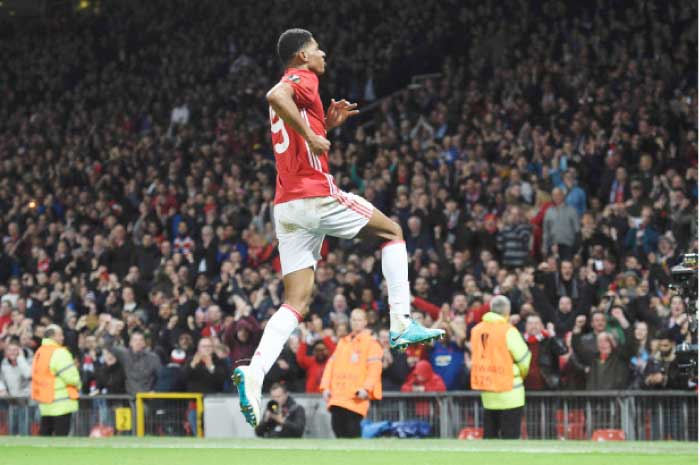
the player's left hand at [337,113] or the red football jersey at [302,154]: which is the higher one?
the player's left hand at [337,113]

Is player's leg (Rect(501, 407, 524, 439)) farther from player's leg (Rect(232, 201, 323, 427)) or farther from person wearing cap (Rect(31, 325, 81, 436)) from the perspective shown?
player's leg (Rect(232, 201, 323, 427))

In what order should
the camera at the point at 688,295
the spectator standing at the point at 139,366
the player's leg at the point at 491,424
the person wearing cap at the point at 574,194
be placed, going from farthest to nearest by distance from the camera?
the person wearing cap at the point at 574,194
the spectator standing at the point at 139,366
the player's leg at the point at 491,424
the camera at the point at 688,295

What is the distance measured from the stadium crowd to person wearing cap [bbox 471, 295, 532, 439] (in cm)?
116

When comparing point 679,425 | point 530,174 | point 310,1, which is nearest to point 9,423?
point 530,174

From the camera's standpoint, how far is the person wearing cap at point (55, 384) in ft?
53.8

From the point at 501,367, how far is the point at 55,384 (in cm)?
588

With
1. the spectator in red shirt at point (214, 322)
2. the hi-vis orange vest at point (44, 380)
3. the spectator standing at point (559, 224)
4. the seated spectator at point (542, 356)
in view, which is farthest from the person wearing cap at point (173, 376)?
the spectator standing at point (559, 224)

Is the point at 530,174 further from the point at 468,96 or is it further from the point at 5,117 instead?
the point at 5,117

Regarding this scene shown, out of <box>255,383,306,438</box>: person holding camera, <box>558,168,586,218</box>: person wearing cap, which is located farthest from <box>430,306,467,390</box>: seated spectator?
<box>558,168,586,218</box>: person wearing cap

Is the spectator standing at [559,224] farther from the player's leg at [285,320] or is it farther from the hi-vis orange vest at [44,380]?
the player's leg at [285,320]

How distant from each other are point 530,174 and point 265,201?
4.85 meters

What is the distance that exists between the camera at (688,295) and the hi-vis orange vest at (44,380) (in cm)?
839

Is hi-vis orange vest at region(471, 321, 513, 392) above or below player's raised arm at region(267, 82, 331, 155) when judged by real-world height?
below

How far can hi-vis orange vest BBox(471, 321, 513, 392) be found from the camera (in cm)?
1363
